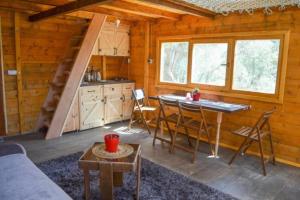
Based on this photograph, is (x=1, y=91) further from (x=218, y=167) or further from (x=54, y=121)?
(x=218, y=167)

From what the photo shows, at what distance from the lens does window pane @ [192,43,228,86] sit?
4.13 meters

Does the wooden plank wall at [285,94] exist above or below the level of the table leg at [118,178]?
above

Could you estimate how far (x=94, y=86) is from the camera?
4.88 metres

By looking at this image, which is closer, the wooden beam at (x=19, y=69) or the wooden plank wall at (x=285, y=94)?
the wooden plank wall at (x=285, y=94)

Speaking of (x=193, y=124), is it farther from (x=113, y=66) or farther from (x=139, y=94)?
(x=113, y=66)

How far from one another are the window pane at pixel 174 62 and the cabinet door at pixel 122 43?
96cm

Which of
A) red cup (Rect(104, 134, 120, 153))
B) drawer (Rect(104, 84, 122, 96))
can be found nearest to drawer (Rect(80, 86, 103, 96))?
drawer (Rect(104, 84, 122, 96))

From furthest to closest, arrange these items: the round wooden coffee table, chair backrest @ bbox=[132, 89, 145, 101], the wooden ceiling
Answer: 1. chair backrest @ bbox=[132, 89, 145, 101]
2. the wooden ceiling
3. the round wooden coffee table

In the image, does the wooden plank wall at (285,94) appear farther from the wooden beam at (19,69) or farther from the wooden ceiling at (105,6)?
the wooden beam at (19,69)

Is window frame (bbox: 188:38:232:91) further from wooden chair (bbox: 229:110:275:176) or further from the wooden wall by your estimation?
the wooden wall

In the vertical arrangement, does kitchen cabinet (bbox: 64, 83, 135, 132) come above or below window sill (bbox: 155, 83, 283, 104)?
below

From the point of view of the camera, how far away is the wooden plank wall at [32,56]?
428cm

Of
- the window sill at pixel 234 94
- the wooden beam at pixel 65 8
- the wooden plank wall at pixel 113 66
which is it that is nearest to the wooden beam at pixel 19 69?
the wooden beam at pixel 65 8

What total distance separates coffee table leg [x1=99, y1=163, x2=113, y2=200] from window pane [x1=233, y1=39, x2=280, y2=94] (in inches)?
103
